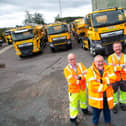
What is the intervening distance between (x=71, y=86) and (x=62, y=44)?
33.0 feet

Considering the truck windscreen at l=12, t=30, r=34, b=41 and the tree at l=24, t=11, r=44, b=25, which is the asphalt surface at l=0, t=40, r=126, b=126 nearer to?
the truck windscreen at l=12, t=30, r=34, b=41

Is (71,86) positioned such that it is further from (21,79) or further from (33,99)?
(21,79)

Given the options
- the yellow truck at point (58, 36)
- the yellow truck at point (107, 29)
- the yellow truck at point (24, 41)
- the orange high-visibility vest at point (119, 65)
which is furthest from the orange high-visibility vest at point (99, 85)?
the yellow truck at point (24, 41)

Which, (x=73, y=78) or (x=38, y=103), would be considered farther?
(x=38, y=103)

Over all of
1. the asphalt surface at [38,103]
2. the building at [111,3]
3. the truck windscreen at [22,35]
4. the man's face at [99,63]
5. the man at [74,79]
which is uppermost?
the building at [111,3]

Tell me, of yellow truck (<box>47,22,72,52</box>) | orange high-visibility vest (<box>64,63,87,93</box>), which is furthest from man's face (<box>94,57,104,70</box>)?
yellow truck (<box>47,22,72,52</box>)

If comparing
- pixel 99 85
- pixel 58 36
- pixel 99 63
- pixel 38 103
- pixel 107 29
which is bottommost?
pixel 38 103

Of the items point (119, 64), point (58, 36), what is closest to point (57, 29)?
point (58, 36)

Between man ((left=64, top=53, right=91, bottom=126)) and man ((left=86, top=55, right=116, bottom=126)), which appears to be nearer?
man ((left=86, top=55, right=116, bottom=126))

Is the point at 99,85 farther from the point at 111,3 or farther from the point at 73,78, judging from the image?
the point at 111,3

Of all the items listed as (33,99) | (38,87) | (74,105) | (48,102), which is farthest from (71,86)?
(38,87)

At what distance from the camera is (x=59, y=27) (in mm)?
13109

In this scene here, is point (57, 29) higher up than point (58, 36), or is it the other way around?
point (57, 29)

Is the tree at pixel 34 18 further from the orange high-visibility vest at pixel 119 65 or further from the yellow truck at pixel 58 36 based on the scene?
the orange high-visibility vest at pixel 119 65
